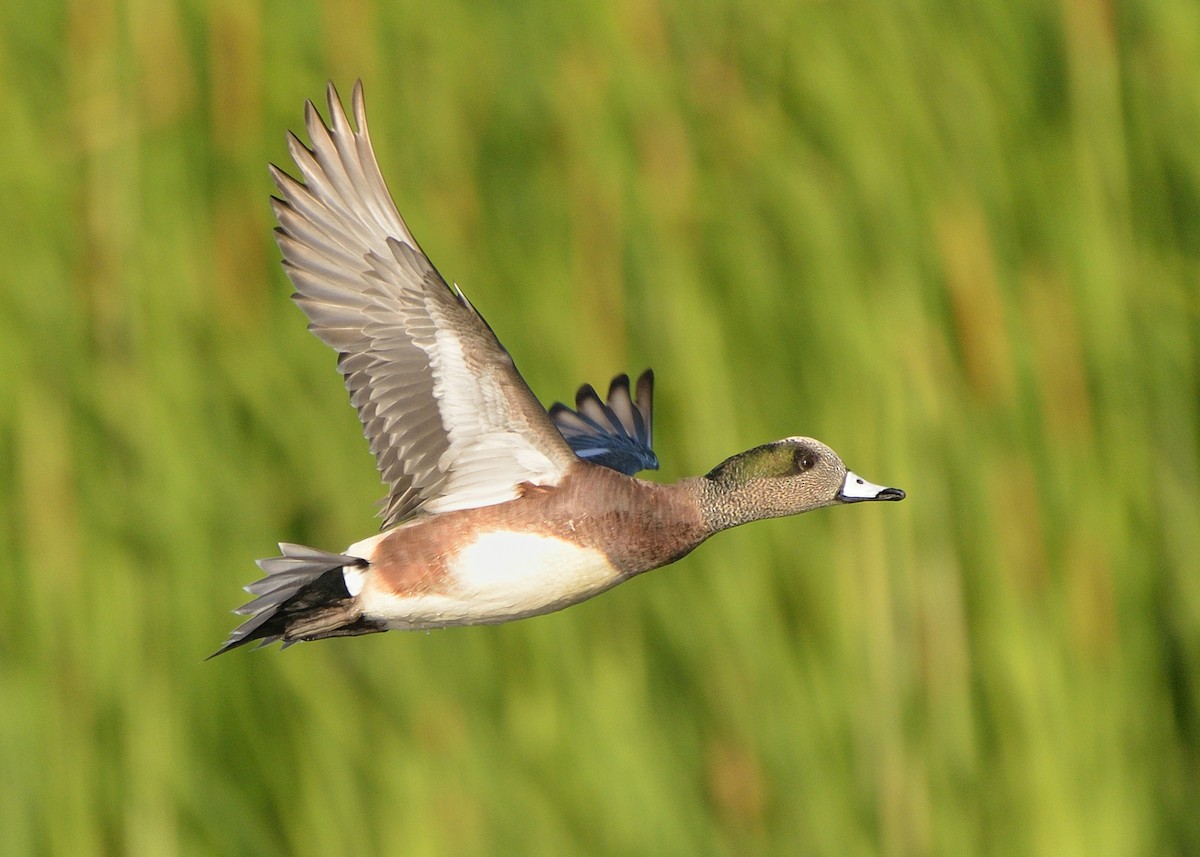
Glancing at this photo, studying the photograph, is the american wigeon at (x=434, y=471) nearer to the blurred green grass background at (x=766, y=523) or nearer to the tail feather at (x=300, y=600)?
the tail feather at (x=300, y=600)

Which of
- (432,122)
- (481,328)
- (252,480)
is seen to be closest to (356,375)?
(481,328)

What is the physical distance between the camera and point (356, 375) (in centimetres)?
233

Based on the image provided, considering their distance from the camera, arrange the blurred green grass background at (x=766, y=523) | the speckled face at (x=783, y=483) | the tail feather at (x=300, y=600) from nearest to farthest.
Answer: the tail feather at (x=300, y=600) < the speckled face at (x=783, y=483) < the blurred green grass background at (x=766, y=523)

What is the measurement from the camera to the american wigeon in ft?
7.05

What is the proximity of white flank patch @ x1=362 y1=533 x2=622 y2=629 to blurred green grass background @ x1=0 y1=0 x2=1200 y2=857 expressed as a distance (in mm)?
633

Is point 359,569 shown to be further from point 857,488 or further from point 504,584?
point 857,488

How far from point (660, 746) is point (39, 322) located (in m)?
1.38

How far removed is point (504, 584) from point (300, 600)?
1.05 feet

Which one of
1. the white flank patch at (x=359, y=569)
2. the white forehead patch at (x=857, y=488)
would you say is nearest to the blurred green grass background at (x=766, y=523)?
the white forehead patch at (x=857, y=488)

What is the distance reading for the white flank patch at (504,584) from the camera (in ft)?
6.59

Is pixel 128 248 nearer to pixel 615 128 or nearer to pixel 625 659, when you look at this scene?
pixel 615 128

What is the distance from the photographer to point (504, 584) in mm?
2061

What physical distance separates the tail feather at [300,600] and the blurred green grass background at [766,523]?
0.57 meters

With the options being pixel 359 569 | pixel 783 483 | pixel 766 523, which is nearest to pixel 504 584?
pixel 359 569
